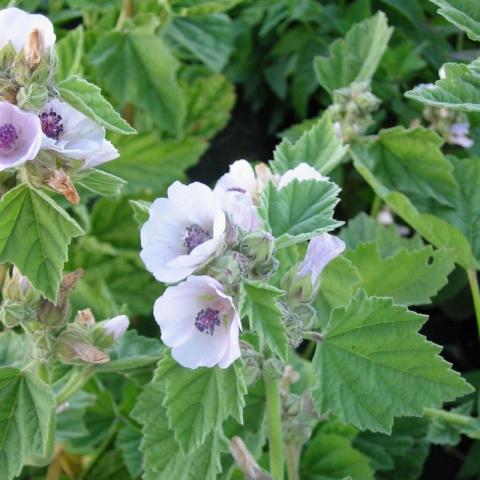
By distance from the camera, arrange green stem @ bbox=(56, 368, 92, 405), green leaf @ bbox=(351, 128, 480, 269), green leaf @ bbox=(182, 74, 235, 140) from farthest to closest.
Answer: green leaf @ bbox=(182, 74, 235, 140) < green leaf @ bbox=(351, 128, 480, 269) < green stem @ bbox=(56, 368, 92, 405)

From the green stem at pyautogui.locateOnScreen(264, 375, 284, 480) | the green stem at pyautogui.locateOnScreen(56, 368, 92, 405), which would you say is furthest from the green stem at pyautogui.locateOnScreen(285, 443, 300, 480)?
the green stem at pyautogui.locateOnScreen(56, 368, 92, 405)

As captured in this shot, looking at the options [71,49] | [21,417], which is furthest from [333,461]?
[71,49]

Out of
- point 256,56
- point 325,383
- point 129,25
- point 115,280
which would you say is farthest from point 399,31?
point 325,383

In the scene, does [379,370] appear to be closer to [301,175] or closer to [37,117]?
[301,175]

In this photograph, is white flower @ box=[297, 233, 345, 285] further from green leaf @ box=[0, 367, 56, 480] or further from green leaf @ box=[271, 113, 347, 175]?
green leaf @ box=[0, 367, 56, 480]

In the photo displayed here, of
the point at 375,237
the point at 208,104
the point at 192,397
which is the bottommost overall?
the point at 208,104

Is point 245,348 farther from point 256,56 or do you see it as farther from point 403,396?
point 256,56
